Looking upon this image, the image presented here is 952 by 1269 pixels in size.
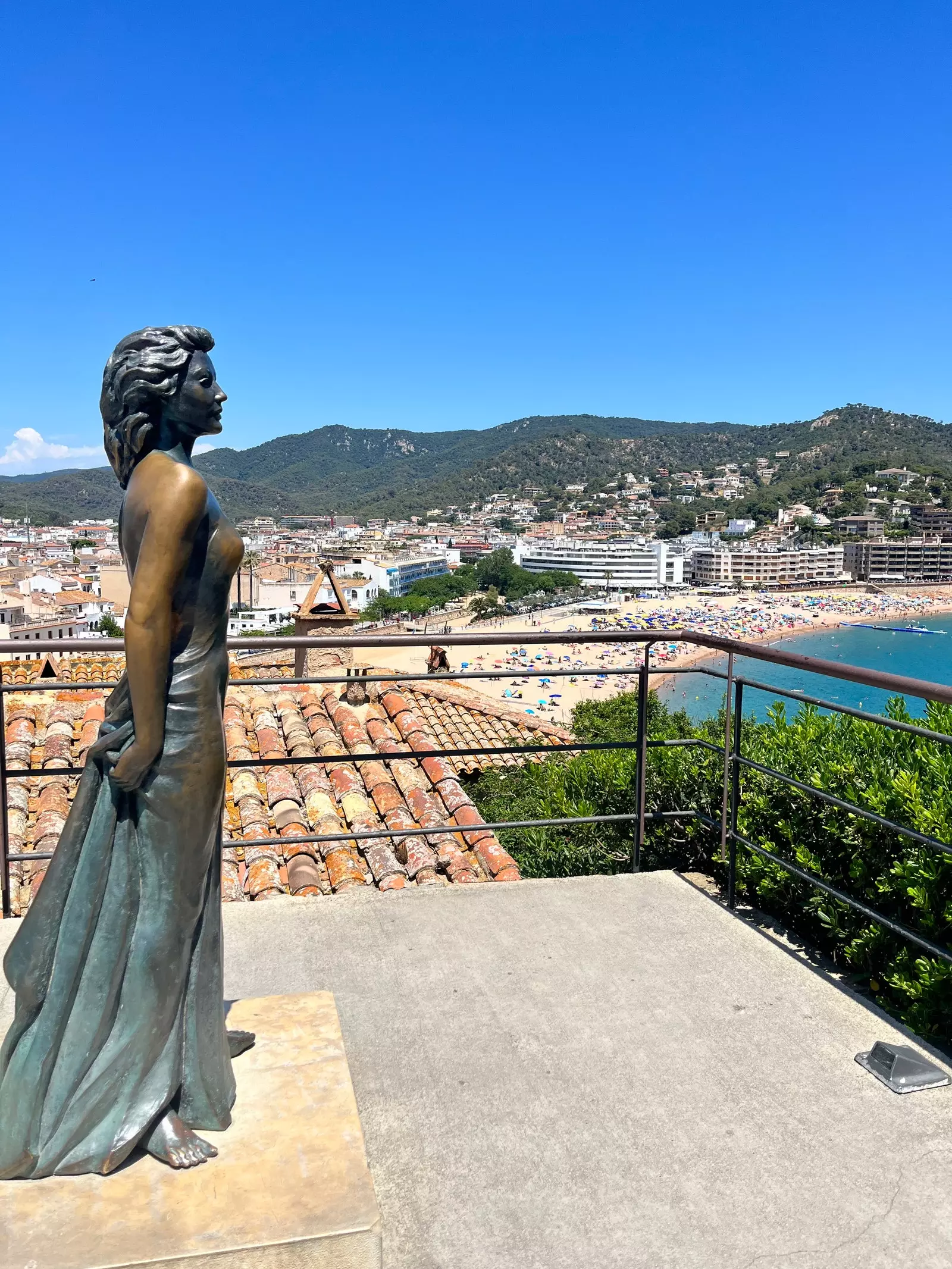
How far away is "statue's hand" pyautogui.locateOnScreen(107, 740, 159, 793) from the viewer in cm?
190

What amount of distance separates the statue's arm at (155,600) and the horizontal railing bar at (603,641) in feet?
2.98

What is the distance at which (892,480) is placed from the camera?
148 metres

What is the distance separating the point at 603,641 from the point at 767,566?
116 meters

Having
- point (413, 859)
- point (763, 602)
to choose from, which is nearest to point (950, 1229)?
point (413, 859)

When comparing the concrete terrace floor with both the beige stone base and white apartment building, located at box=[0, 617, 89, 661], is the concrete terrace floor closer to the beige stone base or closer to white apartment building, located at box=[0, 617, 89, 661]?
the beige stone base

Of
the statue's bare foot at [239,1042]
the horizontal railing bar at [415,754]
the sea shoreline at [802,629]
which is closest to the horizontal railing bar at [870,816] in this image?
the horizontal railing bar at [415,754]

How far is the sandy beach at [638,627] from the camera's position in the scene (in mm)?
53969

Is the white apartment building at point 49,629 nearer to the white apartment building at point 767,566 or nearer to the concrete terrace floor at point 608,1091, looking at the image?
the concrete terrace floor at point 608,1091

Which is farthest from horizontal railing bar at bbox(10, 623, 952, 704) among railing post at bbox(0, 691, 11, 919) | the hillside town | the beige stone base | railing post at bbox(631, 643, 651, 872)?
the hillside town

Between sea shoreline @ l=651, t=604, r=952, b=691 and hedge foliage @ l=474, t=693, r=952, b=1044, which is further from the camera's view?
sea shoreline @ l=651, t=604, r=952, b=691

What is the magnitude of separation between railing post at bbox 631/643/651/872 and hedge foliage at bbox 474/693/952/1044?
15.6 inches

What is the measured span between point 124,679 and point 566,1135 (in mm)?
1460

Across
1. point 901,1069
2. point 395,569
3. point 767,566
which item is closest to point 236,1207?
point 901,1069

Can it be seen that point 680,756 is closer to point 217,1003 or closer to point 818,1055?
point 818,1055
